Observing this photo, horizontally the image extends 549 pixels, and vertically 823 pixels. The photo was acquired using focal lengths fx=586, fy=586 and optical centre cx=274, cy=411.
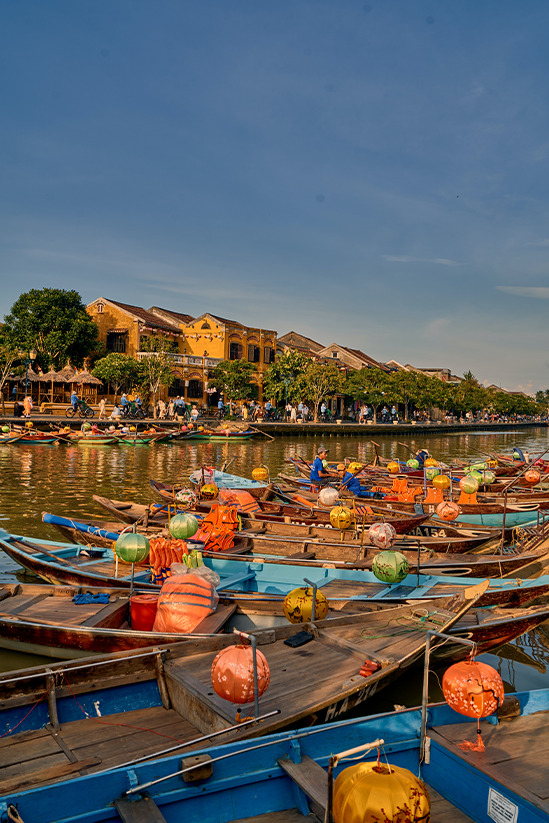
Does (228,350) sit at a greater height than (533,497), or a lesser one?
greater

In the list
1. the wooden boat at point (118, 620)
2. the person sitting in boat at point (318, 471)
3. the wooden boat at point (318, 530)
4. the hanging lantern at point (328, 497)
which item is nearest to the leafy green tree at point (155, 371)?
the person sitting in boat at point (318, 471)

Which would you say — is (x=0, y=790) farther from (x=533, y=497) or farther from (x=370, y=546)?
(x=533, y=497)

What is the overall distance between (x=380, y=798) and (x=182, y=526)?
737 cm

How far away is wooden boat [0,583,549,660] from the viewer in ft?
23.5

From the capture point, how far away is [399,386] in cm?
6881

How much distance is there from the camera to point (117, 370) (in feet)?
159

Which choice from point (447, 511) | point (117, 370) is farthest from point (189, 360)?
point (447, 511)

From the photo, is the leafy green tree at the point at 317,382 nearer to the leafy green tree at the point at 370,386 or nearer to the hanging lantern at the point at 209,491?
the leafy green tree at the point at 370,386

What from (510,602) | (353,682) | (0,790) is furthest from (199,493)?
(0,790)

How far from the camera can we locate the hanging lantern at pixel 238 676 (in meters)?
4.84

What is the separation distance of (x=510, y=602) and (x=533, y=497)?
10139mm

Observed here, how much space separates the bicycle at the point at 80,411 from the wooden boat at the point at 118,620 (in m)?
38.9

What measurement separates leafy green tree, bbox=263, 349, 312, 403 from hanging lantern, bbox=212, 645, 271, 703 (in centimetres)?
5267

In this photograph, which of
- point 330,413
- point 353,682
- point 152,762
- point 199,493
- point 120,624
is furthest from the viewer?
point 330,413
